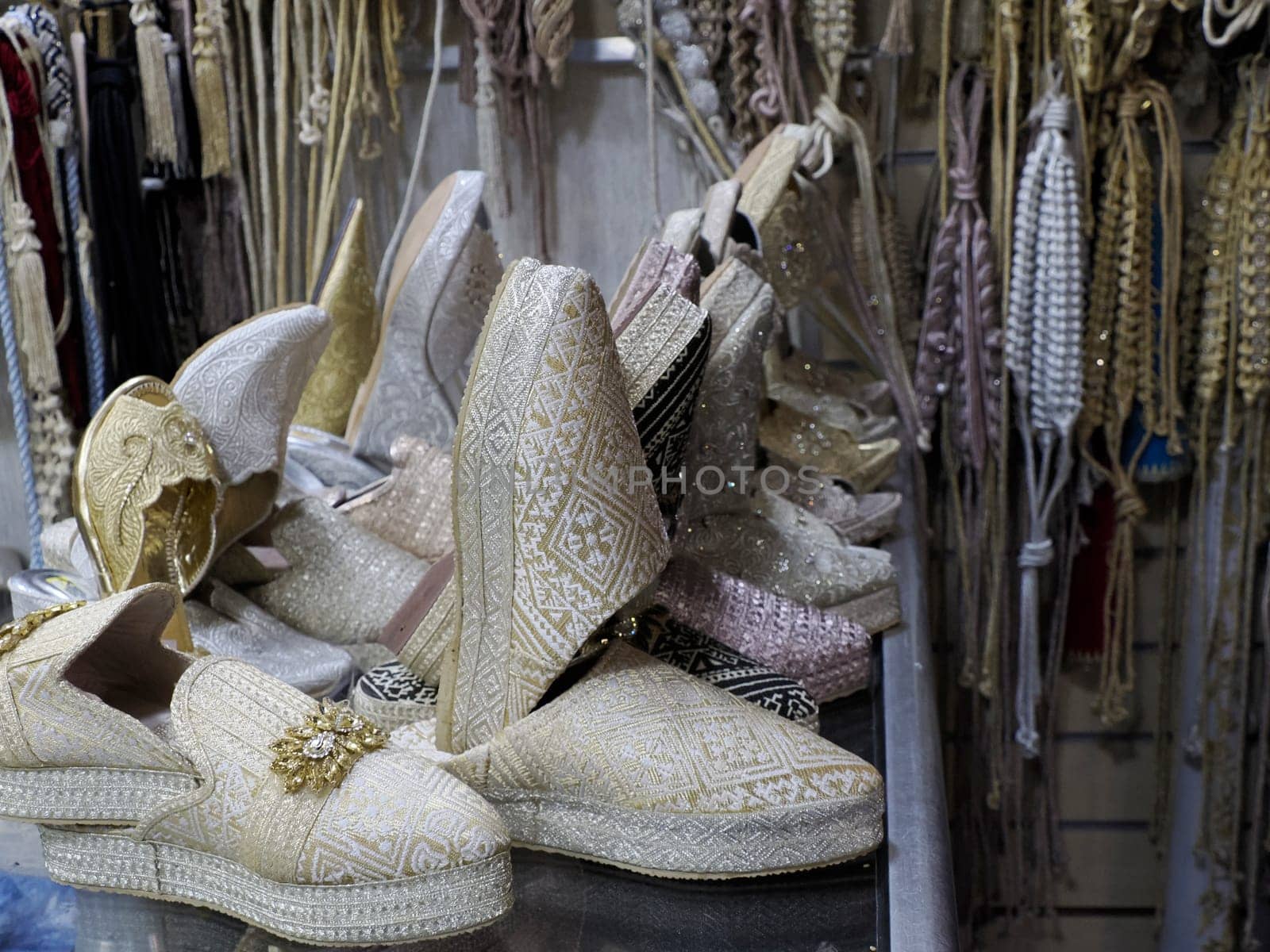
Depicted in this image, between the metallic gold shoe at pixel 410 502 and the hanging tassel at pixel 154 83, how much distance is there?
0.55 meters

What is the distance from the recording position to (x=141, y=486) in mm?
842

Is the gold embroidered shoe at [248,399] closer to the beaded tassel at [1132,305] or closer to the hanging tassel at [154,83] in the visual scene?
the hanging tassel at [154,83]

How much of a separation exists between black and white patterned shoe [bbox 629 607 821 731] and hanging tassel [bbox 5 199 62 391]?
770 mm

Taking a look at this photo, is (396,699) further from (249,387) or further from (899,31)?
Result: (899,31)

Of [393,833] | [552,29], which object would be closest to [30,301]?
[552,29]

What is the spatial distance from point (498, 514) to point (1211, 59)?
1.18 m

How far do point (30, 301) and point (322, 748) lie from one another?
Answer: 823 millimetres

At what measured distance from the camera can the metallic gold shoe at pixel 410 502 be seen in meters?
1.01

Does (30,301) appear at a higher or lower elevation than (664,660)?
higher

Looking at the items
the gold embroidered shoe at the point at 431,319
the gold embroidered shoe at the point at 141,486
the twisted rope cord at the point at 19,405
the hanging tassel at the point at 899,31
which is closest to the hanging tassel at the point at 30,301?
the twisted rope cord at the point at 19,405

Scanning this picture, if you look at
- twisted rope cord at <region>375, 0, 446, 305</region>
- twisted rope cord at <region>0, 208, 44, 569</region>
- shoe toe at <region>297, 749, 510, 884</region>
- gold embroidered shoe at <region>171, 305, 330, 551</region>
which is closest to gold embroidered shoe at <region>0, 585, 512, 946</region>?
shoe toe at <region>297, 749, 510, 884</region>

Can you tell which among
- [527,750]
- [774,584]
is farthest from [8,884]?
[774,584]

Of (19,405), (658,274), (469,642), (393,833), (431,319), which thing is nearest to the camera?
(393,833)

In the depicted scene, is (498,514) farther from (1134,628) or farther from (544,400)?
(1134,628)
